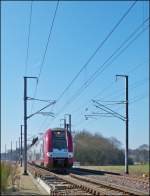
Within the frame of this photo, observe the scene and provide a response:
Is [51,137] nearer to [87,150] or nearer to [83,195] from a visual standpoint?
[83,195]

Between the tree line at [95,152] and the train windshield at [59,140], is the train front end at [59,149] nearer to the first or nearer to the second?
the train windshield at [59,140]

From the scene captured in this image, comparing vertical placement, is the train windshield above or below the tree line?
above

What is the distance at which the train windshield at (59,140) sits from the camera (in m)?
40.0

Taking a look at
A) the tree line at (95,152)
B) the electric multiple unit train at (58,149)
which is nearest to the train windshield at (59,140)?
the electric multiple unit train at (58,149)

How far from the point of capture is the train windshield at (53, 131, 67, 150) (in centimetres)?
4000

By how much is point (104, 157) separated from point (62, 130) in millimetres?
70702

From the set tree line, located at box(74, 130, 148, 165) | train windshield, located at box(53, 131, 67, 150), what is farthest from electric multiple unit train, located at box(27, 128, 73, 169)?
tree line, located at box(74, 130, 148, 165)

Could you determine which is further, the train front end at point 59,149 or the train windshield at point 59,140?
the train windshield at point 59,140

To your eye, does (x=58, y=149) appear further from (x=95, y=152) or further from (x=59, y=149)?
(x=95, y=152)

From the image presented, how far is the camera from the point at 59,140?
132 feet

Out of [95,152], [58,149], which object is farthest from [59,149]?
[95,152]

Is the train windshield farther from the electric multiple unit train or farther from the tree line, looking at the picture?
the tree line

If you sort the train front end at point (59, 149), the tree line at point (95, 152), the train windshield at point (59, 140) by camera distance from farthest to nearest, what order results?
the tree line at point (95, 152), the train windshield at point (59, 140), the train front end at point (59, 149)

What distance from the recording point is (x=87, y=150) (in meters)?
108
